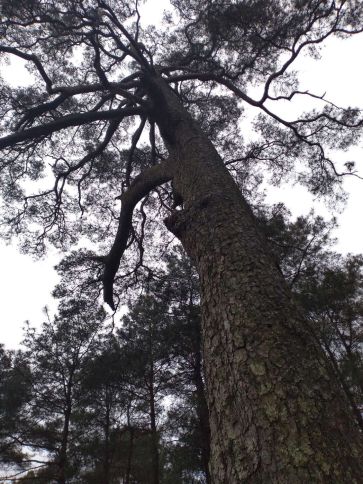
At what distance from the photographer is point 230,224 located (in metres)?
2.07

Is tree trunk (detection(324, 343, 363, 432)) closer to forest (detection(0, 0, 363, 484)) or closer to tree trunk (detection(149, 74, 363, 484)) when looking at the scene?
forest (detection(0, 0, 363, 484))

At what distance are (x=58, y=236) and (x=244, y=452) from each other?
21.4 feet

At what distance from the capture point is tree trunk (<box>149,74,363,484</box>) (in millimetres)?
963

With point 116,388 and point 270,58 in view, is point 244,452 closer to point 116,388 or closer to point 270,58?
point 270,58

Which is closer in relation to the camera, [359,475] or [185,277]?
[359,475]

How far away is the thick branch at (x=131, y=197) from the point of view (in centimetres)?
333

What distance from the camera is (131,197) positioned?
11.7 feet

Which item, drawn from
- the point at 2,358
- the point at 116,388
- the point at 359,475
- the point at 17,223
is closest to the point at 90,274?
the point at 17,223

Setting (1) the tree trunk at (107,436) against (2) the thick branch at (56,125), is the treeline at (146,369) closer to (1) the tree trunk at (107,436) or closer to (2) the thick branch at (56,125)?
(1) the tree trunk at (107,436)

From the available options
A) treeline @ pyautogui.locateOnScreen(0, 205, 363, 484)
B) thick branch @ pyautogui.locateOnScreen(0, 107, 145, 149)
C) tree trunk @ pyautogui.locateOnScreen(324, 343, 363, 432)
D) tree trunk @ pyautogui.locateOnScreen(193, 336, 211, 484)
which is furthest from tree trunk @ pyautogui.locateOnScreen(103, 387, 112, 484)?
thick branch @ pyautogui.locateOnScreen(0, 107, 145, 149)

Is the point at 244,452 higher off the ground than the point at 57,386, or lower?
lower

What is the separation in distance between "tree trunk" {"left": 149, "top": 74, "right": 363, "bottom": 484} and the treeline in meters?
5.24

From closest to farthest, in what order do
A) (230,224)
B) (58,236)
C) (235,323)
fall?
(235,323), (230,224), (58,236)

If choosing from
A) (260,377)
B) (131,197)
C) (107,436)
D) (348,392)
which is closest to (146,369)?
(107,436)
